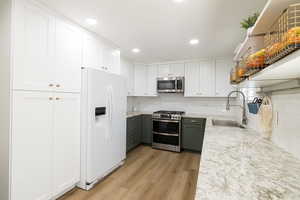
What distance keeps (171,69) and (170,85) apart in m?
0.47

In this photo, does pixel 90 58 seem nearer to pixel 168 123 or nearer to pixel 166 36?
pixel 166 36

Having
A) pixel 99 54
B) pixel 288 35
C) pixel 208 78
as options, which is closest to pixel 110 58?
pixel 99 54

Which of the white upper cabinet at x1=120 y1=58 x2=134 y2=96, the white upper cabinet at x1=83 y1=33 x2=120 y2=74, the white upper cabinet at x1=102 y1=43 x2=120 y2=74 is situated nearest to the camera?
the white upper cabinet at x1=83 y1=33 x2=120 y2=74

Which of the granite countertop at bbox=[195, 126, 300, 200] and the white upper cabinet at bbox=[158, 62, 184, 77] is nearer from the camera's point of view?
the granite countertop at bbox=[195, 126, 300, 200]

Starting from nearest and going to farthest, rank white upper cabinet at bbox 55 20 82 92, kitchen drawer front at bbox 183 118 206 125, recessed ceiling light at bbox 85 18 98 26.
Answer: white upper cabinet at bbox 55 20 82 92 → recessed ceiling light at bbox 85 18 98 26 → kitchen drawer front at bbox 183 118 206 125

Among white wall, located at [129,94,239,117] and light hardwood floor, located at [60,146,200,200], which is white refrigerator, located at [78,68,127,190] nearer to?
light hardwood floor, located at [60,146,200,200]

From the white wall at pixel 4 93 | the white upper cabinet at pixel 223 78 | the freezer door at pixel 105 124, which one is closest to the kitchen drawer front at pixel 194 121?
the white upper cabinet at pixel 223 78

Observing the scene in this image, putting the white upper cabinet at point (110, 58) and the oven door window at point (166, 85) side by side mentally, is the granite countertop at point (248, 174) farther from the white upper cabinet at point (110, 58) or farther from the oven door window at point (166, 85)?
the oven door window at point (166, 85)

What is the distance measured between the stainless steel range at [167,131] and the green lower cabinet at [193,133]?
16 cm

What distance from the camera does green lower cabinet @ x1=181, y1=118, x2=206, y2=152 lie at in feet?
11.2

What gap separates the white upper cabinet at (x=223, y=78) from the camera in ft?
11.3

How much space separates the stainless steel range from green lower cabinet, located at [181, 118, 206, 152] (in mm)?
155

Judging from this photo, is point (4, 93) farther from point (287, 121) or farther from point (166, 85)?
point (166, 85)

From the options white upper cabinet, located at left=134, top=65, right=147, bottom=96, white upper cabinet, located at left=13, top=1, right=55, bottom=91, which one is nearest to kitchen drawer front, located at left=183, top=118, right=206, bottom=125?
white upper cabinet, located at left=134, top=65, right=147, bottom=96
